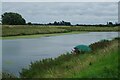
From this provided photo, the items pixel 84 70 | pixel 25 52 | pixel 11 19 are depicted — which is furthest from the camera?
pixel 11 19

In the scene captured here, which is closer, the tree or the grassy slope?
the grassy slope

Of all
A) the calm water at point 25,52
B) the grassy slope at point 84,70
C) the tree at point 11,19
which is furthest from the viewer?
the tree at point 11,19

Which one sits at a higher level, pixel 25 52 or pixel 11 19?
pixel 11 19

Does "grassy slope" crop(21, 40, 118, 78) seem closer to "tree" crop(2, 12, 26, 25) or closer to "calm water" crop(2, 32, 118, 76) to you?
"calm water" crop(2, 32, 118, 76)

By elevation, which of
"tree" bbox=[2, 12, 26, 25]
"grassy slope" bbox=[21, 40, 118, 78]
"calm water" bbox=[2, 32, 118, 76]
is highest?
"tree" bbox=[2, 12, 26, 25]

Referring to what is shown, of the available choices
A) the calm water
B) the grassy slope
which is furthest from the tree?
the grassy slope

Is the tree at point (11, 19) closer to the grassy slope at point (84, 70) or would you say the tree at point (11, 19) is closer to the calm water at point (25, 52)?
the calm water at point (25, 52)

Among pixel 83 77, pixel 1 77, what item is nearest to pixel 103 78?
pixel 83 77

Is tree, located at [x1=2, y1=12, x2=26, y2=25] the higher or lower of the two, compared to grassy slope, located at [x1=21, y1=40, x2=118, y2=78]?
higher

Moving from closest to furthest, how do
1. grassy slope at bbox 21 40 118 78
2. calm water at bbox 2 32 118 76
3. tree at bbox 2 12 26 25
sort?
grassy slope at bbox 21 40 118 78 < calm water at bbox 2 32 118 76 < tree at bbox 2 12 26 25

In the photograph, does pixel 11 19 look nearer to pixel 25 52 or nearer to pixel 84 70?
pixel 25 52

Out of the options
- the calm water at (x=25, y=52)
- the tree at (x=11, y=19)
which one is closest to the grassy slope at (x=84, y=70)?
the calm water at (x=25, y=52)

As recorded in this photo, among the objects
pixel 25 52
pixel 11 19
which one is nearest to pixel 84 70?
pixel 25 52

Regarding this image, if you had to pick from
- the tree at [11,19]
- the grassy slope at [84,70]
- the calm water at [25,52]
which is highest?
the tree at [11,19]
